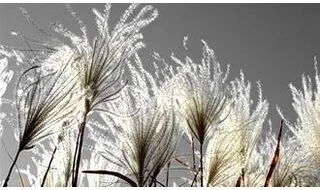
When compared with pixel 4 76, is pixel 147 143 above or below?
below

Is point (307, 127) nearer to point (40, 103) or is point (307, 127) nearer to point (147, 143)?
point (147, 143)

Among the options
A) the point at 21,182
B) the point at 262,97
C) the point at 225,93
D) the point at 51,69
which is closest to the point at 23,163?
the point at 21,182

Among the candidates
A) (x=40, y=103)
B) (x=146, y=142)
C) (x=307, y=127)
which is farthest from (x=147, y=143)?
(x=307, y=127)

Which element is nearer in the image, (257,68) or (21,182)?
(21,182)

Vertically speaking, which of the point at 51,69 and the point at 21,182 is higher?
the point at 51,69

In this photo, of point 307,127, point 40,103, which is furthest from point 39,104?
point 307,127

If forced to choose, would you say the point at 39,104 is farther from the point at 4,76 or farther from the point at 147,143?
the point at 147,143

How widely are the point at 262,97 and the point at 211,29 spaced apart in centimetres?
26

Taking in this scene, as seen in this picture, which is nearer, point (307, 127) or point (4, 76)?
point (4, 76)

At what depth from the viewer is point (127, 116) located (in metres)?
1.05

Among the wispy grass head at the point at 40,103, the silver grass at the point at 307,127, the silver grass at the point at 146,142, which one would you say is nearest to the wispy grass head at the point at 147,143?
the silver grass at the point at 146,142

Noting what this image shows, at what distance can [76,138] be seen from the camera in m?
1.09

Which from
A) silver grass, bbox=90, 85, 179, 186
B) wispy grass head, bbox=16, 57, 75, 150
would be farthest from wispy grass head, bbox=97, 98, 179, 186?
wispy grass head, bbox=16, 57, 75, 150

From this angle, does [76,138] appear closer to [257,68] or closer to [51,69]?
[51,69]
